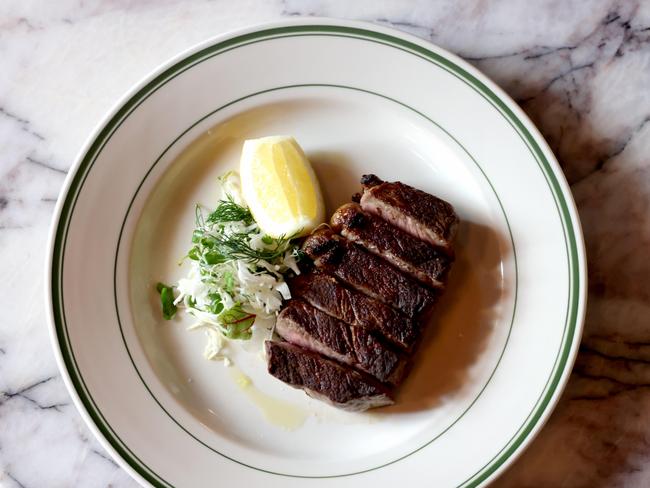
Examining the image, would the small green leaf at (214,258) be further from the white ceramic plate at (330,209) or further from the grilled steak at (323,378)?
the grilled steak at (323,378)

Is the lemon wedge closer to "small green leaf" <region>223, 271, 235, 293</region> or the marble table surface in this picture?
"small green leaf" <region>223, 271, 235, 293</region>

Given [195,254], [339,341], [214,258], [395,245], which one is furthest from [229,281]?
[395,245]

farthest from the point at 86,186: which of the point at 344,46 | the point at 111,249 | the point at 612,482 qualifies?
the point at 612,482

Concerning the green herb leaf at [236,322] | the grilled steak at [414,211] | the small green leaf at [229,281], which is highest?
the grilled steak at [414,211]

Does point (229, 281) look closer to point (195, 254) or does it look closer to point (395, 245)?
point (195, 254)

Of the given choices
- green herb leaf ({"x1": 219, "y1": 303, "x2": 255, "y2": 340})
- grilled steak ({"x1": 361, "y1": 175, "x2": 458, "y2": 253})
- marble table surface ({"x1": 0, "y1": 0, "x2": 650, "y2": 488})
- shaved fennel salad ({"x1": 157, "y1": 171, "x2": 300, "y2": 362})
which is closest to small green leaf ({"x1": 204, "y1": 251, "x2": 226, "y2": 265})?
shaved fennel salad ({"x1": 157, "y1": 171, "x2": 300, "y2": 362})

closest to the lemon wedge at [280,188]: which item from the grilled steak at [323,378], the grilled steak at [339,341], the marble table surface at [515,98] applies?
the grilled steak at [339,341]

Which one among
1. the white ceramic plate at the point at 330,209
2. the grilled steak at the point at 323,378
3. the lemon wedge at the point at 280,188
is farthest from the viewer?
the lemon wedge at the point at 280,188
